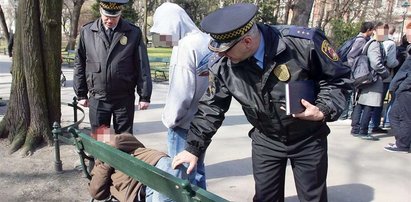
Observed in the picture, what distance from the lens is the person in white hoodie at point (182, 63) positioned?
280 centimetres

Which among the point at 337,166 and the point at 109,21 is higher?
the point at 109,21

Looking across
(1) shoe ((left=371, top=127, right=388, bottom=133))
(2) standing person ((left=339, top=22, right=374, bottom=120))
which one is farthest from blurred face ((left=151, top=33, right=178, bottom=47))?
(1) shoe ((left=371, top=127, right=388, bottom=133))

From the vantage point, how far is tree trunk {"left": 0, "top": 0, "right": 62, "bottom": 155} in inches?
177

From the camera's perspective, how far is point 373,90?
5637mm

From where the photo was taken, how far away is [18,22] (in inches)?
185

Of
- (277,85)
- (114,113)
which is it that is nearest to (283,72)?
(277,85)

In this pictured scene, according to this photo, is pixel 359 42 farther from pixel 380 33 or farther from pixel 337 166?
pixel 337 166

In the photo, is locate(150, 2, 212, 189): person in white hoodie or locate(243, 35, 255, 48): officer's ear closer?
locate(243, 35, 255, 48): officer's ear

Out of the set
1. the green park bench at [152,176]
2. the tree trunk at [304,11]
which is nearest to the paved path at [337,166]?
the green park bench at [152,176]

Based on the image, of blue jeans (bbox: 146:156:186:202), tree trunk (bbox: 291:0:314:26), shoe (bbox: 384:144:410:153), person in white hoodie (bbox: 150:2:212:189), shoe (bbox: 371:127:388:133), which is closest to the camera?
blue jeans (bbox: 146:156:186:202)

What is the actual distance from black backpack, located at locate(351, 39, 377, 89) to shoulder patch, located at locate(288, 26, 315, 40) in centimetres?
366

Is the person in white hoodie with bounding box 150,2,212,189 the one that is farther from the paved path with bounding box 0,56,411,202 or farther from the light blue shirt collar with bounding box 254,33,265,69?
the paved path with bounding box 0,56,411,202

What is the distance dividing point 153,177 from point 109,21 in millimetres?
1908

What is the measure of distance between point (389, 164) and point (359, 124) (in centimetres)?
134
